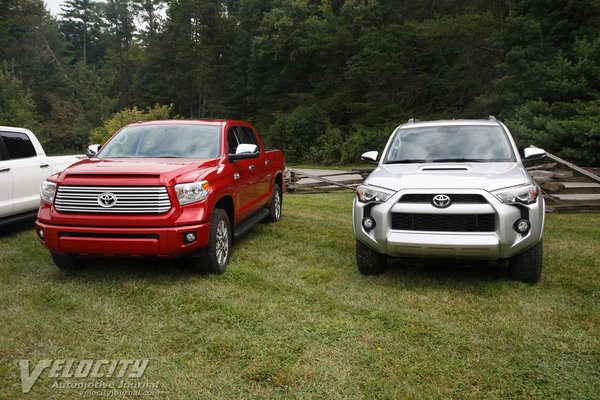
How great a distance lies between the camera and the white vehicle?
23.1ft

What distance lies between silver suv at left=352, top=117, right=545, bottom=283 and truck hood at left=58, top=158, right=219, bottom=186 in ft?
6.44

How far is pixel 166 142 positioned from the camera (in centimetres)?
602

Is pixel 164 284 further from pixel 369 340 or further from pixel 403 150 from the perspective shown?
pixel 403 150

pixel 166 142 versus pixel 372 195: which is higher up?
pixel 166 142

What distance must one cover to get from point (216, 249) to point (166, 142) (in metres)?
1.86

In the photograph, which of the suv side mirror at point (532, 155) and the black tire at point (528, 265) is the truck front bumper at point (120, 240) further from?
the suv side mirror at point (532, 155)

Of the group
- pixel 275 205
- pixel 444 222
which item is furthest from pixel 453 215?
pixel 275 205

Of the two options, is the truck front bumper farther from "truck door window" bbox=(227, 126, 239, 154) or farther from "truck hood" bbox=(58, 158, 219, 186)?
"truck door window" bbox=(227, 126, 239, 154)

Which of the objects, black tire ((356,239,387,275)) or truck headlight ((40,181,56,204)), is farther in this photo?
black tire ((356,239,387,275))

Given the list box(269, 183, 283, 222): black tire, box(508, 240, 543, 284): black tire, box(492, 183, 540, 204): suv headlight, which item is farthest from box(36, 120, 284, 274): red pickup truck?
box(508, 240, 543, 284): black tire

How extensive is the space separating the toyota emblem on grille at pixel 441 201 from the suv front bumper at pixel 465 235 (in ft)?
0.14

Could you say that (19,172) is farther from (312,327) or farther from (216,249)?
(312,327)

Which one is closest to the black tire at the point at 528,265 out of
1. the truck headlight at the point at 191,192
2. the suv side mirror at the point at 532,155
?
the suv side mirror at the point at 532,155

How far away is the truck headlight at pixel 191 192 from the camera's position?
472 cm
